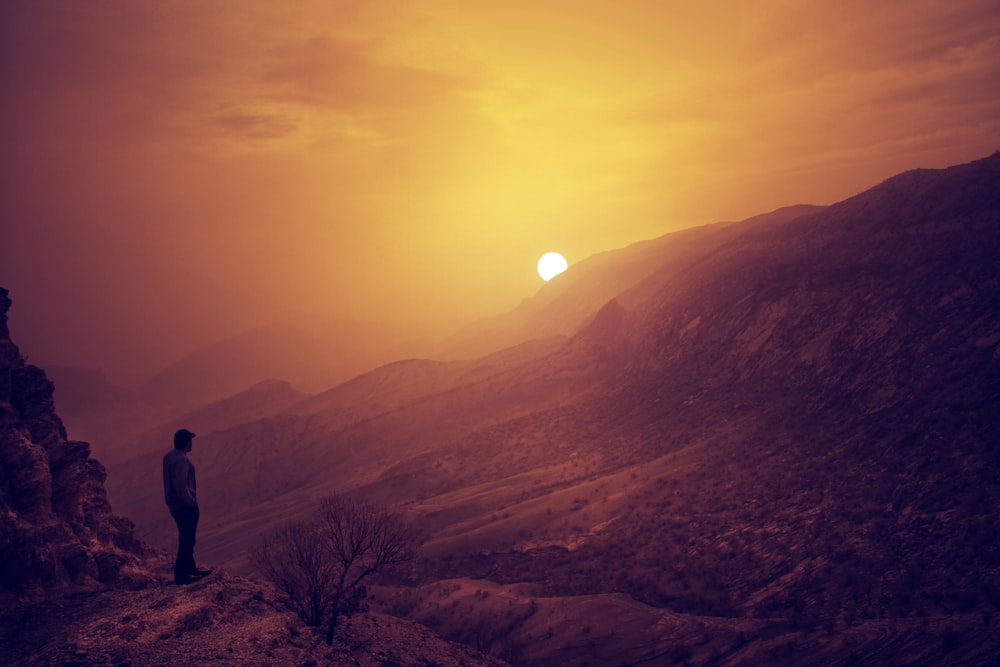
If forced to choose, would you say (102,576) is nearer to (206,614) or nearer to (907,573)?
(206,614)

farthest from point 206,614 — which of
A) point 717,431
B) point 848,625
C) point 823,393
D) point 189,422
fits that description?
point 189,422

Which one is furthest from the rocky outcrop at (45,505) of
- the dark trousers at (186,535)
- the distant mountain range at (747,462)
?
the distant mountain range at (747,462)

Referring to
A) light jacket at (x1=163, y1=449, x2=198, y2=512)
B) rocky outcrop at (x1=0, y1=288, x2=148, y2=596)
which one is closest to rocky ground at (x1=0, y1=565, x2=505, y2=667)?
rocky outcrop at (x1=0, y1=288, x2=148, y2=596)

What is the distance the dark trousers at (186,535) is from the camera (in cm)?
1226

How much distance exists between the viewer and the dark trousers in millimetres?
12258

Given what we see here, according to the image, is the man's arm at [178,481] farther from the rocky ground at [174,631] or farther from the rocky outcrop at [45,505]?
the rocky outcrop at [45,505]

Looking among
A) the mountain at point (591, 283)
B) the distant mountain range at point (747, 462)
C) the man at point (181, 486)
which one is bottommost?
the distant mountain range at point (747, 462)

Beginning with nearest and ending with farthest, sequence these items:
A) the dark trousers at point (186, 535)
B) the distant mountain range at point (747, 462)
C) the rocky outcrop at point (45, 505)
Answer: the dark trousers at point (186, 535) → the rocky outcrop at point (45, 505) → the distant mountain range at point (747, 462)

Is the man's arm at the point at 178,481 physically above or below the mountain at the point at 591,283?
below

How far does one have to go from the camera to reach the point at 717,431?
37062 mm

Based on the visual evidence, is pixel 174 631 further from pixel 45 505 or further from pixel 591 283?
pixel 591 283

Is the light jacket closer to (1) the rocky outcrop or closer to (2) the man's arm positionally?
(2) the man's arm

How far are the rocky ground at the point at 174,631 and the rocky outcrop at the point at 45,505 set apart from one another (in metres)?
1.47

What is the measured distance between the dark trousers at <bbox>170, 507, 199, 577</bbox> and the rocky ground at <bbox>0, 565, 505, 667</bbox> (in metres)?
0.42
